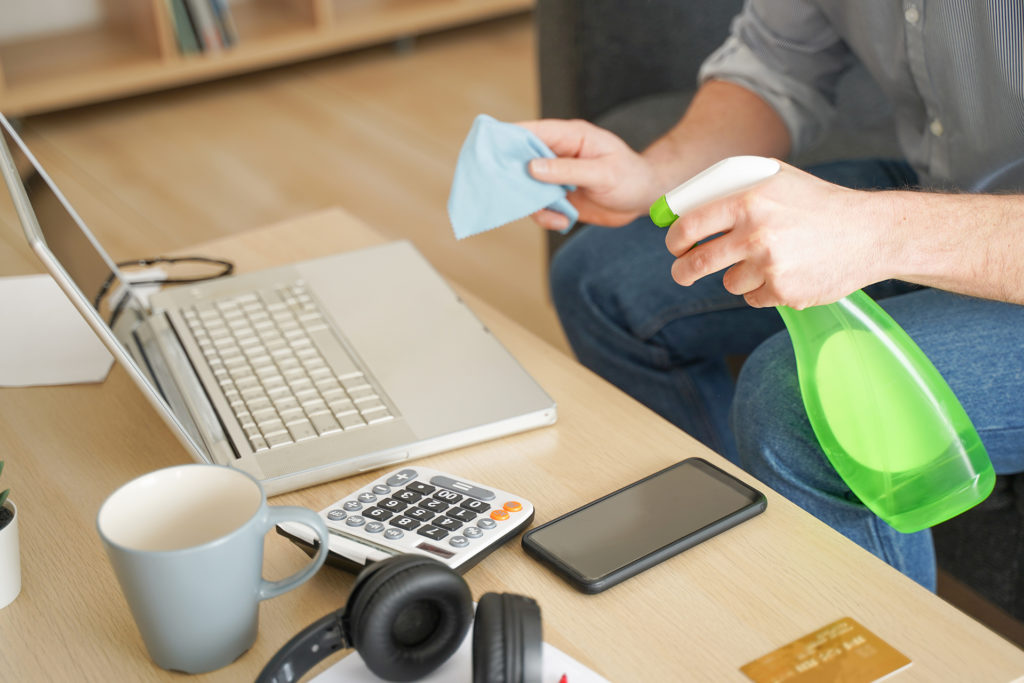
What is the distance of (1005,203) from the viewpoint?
0.82m

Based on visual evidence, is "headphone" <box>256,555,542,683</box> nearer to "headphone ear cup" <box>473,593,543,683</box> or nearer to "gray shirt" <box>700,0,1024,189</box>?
"headphone ear cup" <box>473,593,543,683</box>

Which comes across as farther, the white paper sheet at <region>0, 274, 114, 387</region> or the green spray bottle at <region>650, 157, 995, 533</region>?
the white paper sheet at <region>0, 274, 114, 387</region>

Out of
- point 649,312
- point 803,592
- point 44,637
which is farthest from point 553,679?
point 649,312

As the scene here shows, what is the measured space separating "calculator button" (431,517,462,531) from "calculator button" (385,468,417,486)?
57 mm

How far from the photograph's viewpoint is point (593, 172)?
98 centimetres

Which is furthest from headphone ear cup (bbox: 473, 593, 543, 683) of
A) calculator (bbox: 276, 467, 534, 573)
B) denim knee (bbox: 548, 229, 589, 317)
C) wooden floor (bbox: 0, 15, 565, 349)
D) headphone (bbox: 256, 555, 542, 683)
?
wooden floor (bbox: 0, 15, 565, 349)

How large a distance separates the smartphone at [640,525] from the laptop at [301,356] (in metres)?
0.13

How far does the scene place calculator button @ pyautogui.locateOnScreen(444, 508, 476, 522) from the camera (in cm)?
69

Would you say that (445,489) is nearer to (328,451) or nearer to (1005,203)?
(328,451)

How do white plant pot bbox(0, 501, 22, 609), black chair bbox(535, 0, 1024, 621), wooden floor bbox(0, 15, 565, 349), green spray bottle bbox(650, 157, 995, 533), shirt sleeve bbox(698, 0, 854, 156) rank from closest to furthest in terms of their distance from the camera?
white plant pot bbox(0, 501, 22, 609) → green spray bottle bbox(650, 157, 995, 533) → shirt sleeve bbox(698, 0, 854, 156) → black chair bbox(535, 0, 1024, 621) → wooden floor bbox(0, 15, 565, 349)

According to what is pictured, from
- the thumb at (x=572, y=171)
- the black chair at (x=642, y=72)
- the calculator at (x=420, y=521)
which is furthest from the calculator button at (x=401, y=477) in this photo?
the black chair at (x=642, y=72)

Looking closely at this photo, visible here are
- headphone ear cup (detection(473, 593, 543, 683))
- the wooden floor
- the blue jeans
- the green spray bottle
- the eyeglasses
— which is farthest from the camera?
the wooden floor

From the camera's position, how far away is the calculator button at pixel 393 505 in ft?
2.30

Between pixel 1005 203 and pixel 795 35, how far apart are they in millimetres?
458
